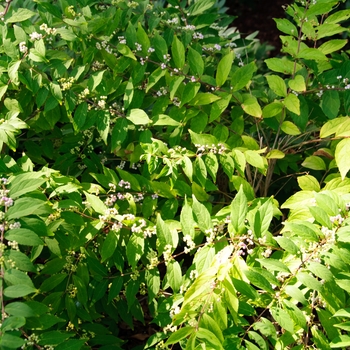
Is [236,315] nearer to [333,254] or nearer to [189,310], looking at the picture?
[189,310]

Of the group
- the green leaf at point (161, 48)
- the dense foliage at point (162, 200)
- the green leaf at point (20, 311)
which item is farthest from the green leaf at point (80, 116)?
the green leaf at point (20, 311)

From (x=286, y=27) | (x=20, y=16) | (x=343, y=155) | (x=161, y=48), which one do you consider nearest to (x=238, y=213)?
(x=343, y=155)

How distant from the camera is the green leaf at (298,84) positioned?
2.32m

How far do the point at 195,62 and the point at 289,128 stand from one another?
52cm

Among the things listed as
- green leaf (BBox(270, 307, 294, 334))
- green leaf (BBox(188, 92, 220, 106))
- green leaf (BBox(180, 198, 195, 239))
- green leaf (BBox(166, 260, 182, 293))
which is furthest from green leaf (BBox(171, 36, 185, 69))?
green leaf (BBox(270, 307, 294, 334))

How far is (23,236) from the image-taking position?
1.70m

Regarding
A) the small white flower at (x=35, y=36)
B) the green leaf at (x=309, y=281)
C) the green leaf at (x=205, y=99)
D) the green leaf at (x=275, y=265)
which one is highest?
the small white flower at (x=35, y=36)

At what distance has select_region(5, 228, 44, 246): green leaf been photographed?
170cm

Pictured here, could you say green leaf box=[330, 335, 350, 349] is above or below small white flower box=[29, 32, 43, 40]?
below

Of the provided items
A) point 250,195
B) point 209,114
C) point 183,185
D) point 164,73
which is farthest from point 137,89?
point 250,195

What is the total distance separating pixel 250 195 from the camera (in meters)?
2.31

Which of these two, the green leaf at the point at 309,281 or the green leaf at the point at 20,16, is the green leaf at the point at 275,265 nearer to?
the green leaf at the point at 309,281

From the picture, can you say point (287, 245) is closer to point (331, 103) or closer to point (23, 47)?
point (331, 103)

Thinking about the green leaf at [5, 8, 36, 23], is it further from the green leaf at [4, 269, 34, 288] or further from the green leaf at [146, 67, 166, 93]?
the green leaf at [4, 269, 34, 288]
